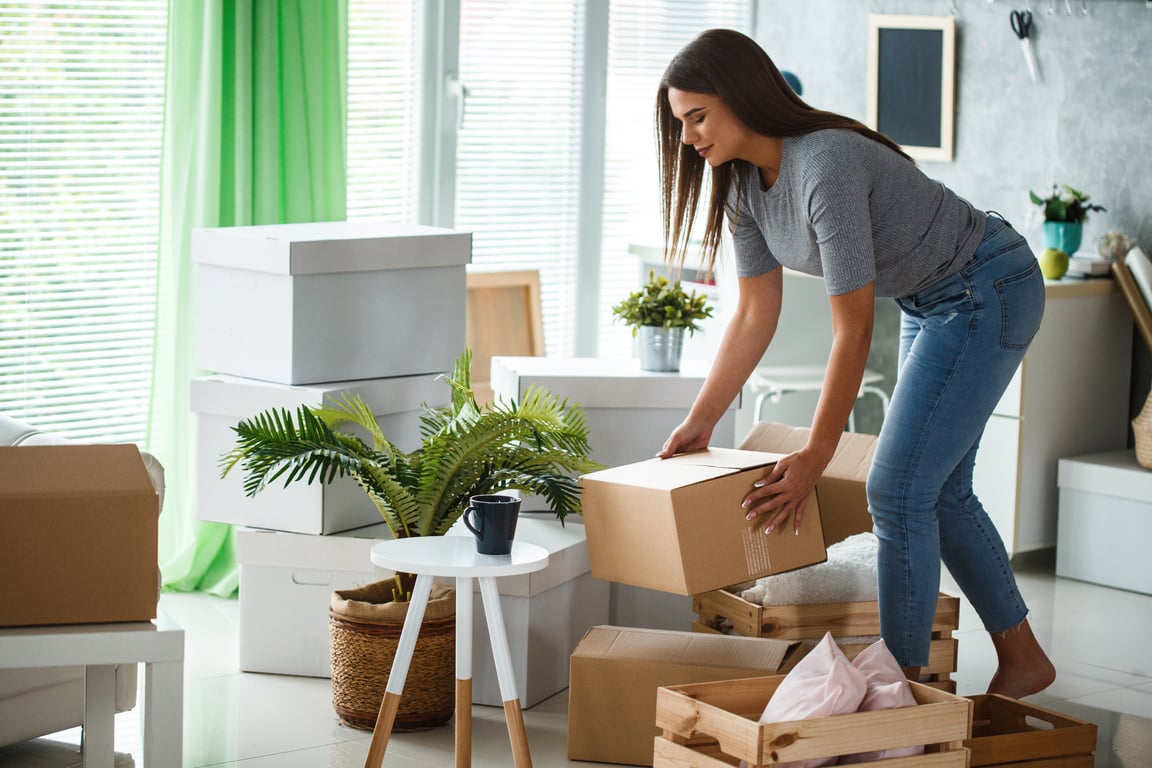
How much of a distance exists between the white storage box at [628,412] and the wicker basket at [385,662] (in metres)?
0.50

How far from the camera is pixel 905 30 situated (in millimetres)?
4562

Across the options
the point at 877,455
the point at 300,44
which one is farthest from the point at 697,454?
the point at 300,44

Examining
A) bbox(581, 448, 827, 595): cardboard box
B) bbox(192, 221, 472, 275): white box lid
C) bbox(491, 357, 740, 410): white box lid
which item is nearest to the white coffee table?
bbox(581, 448, 827, 595): cardboard box

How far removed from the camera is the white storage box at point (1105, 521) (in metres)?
3.73

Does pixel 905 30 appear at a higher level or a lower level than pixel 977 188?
higher

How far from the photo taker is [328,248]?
2.86 meters

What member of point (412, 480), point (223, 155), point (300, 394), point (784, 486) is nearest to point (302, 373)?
point (300, 394)

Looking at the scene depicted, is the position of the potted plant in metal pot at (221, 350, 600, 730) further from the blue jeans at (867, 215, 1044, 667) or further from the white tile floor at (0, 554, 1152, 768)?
the blue jeans at (867, 215, 1044, 667)

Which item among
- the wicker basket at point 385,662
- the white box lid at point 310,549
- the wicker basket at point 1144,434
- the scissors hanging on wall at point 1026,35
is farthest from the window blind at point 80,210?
the wicker basket at point 1144,434

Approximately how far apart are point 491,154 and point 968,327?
91.8 inches

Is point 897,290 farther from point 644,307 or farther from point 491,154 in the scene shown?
point 491,154

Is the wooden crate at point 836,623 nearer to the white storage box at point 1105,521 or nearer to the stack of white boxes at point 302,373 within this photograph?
the stack of white boxes at point 302,373

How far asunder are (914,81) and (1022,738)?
2.76 metres

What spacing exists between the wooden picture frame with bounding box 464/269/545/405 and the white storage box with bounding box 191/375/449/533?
3.79 feet
